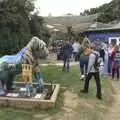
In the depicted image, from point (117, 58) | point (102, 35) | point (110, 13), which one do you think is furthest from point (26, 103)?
point (110, 13)

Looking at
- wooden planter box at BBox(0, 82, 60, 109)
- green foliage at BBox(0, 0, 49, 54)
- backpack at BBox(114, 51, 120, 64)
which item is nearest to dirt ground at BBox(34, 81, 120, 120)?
wooden planter box at BBox(0, 82, 60, 109)

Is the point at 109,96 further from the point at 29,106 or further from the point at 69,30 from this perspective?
the point at 69,30

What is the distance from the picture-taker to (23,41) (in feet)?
90.8

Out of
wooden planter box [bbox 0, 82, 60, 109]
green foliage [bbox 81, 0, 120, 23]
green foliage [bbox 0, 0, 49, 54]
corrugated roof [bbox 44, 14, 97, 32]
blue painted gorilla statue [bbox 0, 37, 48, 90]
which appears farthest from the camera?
green foliage [bbox 81, 0, 120, 23]

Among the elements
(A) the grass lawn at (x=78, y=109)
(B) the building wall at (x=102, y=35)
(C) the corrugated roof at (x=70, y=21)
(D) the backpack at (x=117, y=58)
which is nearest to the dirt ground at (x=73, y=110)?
(A) the grass lawn at (x=78, y=109)

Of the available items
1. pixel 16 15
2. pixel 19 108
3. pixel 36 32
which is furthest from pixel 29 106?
pixel 36 32

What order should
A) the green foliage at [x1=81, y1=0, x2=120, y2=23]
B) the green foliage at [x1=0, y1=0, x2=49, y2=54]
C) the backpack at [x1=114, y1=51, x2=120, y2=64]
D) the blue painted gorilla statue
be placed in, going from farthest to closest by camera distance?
the green foliage at [x1=81, y1=0, x2=120, y2=23]
the green foliage at [x1=0, y1=0, x2=49, y2=54]
the backpack at [x1=114, y1=51, x2=120, y2=64]
the blue painted gorilla statue

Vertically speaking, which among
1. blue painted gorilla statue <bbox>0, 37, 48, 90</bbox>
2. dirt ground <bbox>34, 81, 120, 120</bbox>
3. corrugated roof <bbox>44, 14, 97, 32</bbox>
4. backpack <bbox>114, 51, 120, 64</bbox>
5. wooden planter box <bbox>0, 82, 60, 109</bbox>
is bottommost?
dirt ground <bbox>34, 81, 120, 120</bbox>

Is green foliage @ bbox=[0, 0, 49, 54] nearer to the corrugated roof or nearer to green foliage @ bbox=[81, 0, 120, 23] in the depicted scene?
the corrugated roof

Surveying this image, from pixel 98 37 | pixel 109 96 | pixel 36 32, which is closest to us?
pixel 109 96

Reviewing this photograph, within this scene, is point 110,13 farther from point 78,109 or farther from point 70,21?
point 78,109

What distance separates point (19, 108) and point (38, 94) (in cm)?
118

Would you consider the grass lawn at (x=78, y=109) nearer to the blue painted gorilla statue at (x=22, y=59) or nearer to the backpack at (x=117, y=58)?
the blue painted gorilla statue at (x=22, y=59)

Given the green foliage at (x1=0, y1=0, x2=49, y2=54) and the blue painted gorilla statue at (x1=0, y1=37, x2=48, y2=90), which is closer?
the blue painted gorilla statue at (x1=0, y1=37, x2=48, y2=90)
